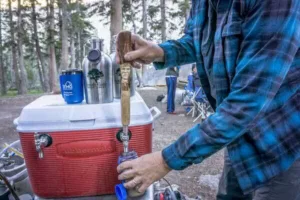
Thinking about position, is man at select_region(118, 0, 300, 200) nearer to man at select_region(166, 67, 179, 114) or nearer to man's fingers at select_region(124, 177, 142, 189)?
man's fingers at select_region(124, 177, 142, 189)

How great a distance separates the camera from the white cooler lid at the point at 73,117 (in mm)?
1363

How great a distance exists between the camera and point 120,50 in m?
1.15

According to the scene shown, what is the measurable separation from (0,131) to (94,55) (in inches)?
208

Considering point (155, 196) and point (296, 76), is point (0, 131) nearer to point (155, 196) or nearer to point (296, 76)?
point (155, 196)

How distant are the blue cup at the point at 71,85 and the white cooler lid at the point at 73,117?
6 cm

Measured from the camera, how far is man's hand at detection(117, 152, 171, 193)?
2.86ft

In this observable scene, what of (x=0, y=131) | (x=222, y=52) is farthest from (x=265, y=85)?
(x=0, y=131)

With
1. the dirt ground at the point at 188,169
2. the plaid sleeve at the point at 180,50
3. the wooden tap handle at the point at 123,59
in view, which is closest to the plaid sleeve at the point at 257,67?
the wooden tap handle at the point at 123,59

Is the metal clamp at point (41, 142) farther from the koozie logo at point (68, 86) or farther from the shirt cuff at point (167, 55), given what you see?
the shirt cuff at point (167, 55)

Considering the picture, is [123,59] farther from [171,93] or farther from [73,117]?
[171,93]

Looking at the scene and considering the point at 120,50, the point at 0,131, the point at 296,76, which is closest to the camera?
the point at 296,76

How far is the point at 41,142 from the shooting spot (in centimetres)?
133

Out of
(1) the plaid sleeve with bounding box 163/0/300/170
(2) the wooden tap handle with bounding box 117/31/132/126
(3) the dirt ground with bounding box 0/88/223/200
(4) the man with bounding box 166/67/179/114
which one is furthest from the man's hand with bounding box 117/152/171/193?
(4) the man with bounding box 166/67/179/114

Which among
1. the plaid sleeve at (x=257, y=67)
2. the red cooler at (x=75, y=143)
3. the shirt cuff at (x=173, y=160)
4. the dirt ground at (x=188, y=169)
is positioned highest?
the plaid sleeve at (x=257, y=67)
